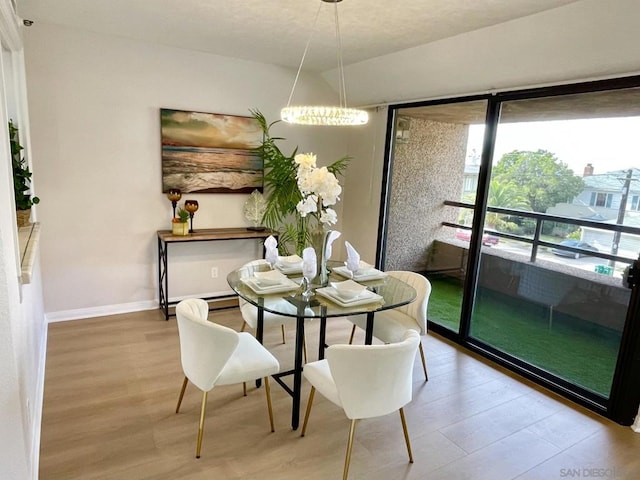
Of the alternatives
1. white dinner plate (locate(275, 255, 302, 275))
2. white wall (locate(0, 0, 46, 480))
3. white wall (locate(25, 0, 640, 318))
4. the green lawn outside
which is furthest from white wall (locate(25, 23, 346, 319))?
the green lawn outside

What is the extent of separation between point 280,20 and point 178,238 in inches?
80.5

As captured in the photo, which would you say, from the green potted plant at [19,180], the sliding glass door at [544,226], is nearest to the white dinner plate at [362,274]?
the sliding glass door at [544,226]

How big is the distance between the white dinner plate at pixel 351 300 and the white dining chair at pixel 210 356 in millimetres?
482

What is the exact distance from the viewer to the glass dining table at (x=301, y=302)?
7.23 ft

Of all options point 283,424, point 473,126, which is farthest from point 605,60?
point 283,424

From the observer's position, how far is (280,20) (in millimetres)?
2850

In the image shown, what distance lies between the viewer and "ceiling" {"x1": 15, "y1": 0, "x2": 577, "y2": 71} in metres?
2.50

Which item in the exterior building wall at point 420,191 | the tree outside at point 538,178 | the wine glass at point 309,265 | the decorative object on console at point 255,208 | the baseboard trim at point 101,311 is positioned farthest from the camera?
the decorative object on console at point 255,208

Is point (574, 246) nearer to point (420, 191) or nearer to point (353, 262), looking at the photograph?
point (353, 262)

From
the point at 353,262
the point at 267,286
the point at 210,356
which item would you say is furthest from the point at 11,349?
the point at 353,262

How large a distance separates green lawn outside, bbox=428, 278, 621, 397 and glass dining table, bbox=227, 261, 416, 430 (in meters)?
1.27

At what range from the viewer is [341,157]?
5.01m

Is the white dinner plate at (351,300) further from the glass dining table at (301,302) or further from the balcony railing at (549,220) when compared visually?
the balcony railing at (549,220)

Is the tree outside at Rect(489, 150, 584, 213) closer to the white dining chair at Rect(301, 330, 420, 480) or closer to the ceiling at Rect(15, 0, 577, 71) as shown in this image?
the ceiling at Rect(15, 0, 577, 71)
